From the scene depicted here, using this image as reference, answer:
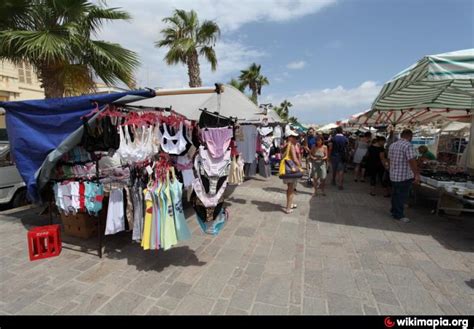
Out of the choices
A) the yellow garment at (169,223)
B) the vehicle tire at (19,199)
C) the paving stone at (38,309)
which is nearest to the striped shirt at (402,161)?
the yellow garment at (169,223)

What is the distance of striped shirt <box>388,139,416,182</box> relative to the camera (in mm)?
4766

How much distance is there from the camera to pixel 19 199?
5871mm

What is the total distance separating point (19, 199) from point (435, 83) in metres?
10.1

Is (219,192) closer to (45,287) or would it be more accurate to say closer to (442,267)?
(45,287)

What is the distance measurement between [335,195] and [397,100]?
3332 mm

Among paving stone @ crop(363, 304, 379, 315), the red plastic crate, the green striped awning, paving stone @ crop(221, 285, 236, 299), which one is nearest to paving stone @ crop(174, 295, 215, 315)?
Answer: paving stone @ crop(221, 285, 236, 299)

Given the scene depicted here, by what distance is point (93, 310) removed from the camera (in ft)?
8.09

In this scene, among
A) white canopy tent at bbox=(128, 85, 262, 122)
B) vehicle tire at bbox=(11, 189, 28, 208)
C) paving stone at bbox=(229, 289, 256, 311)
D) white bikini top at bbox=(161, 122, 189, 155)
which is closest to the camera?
paving stone at bbox=(229, 289, 256, 311)

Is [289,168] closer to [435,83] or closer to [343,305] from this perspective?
[343,305]

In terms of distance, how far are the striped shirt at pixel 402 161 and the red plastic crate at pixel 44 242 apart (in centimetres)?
612

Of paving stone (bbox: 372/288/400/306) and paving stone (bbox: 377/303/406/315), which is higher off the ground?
paving stone (bbox: 372/288/400/306)

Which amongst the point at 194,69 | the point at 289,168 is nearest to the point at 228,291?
the point at 289,168

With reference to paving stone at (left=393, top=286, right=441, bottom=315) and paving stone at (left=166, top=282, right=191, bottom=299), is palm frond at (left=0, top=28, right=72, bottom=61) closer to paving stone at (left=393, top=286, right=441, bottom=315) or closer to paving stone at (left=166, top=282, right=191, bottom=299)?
paving stone at (left=166, top=282, right=191, bottom=299)

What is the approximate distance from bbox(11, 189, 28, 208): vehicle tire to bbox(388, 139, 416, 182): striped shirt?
851 cm
